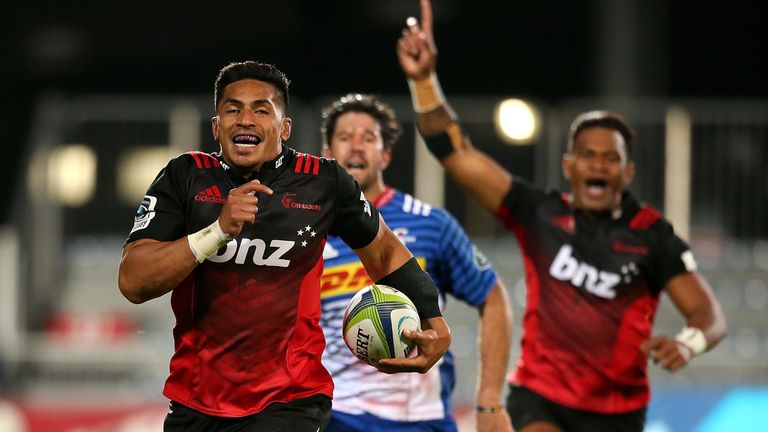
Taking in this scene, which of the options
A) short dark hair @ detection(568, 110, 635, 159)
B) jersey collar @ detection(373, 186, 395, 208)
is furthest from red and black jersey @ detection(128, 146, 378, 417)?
short dark hair @ detection(568, 110, 635, 159)

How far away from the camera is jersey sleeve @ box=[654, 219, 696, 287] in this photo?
6.82m

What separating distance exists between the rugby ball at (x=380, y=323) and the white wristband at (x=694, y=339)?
2.01 meters

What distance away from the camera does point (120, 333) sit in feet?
40.0

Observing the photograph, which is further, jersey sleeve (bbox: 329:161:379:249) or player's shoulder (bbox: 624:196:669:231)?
player's shoulder (bbox: 624:196:669:231)

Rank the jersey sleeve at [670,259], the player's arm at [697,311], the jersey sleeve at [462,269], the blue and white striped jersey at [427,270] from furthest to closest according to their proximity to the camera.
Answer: the jersey sleeve at [670,259]
the player's arm at [697,311]
the jersey sleeve at [462,269]
the blue and white striped jersey at [427,270]

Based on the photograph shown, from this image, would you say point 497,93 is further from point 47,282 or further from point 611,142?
point 611,142

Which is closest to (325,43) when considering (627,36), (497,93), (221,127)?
(497,93)

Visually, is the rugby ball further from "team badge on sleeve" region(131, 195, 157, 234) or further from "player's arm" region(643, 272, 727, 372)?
"player's arm" region(643, 272, 727, 372)

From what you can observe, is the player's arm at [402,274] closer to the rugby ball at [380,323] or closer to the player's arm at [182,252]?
the rugby ball at [380,323]

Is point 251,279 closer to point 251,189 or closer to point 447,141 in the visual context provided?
point 251,189

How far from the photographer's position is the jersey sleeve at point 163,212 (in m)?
4.73

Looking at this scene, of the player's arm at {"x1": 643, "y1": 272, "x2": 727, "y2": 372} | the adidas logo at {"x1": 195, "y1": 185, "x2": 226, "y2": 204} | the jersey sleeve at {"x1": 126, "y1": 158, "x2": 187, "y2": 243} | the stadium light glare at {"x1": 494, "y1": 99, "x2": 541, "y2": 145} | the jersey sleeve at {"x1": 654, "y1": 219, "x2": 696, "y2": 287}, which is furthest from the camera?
the stadium light glare at {"x1": 494, "y1": 99, "x2": 541, "y2": 145}

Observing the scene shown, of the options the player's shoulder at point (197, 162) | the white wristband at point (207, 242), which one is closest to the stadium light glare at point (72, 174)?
the player's shoulder at point (197, 162)

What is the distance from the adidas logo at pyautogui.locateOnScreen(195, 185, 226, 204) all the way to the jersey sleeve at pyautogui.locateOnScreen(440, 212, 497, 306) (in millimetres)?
1729
